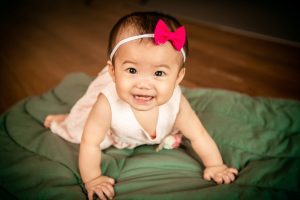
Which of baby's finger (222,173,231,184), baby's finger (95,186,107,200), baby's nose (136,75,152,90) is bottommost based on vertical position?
baby's finger (95,186,107,200)

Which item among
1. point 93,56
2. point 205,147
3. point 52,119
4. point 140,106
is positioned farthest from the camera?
point 93,56

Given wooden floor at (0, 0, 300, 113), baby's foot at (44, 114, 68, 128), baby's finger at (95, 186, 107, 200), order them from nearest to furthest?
baby's finger at (95, 186, 107, 200) < baby's foot at (44, 114, 68, 128) < wooden floor at (0, 0, 300, 113)

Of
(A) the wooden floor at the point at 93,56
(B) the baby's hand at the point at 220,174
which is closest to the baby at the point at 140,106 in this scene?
(B) the baby's hand at the point at 220,174

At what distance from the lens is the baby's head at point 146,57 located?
0.81 metres

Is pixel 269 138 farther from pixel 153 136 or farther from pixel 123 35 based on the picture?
pixel 123 35

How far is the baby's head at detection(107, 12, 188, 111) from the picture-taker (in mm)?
Result: 812

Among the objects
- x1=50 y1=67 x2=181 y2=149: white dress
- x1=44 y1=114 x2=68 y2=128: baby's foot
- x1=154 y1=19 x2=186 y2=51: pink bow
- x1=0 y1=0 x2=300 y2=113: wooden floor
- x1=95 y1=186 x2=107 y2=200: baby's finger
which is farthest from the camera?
x1=0 y1=0 x2=300 y2=113: wooden floor

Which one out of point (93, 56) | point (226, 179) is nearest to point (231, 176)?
point (226, 179)

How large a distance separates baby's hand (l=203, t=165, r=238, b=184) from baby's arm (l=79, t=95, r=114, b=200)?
29cm

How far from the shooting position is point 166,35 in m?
0.78

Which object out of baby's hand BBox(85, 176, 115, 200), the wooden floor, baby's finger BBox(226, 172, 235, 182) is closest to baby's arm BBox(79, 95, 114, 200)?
baby's hand BBox(85, 176, 115, 200)

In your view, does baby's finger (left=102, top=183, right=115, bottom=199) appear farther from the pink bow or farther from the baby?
the pink bow

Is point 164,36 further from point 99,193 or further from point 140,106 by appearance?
point 99,193

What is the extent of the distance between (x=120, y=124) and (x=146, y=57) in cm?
28
